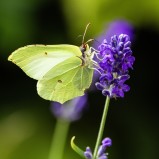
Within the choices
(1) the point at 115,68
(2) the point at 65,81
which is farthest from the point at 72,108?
(1) the point at 115,68

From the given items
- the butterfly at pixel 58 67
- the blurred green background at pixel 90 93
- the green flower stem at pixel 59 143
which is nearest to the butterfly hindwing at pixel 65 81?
the butterfly at pixel 58 67

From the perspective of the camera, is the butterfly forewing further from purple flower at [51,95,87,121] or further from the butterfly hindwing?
purple flower at [51,95,87,121]

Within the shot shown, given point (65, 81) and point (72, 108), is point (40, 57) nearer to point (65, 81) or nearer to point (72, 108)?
point (65, 81)

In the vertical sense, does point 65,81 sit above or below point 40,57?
below

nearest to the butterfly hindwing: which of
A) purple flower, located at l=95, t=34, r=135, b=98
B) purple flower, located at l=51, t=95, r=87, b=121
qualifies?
purple flower, located at l=95, t=34, r=135, b=98

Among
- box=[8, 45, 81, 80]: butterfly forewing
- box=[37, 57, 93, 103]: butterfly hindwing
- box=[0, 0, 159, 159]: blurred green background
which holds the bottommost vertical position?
box=[0, 0, 159, 159]: blurred green background

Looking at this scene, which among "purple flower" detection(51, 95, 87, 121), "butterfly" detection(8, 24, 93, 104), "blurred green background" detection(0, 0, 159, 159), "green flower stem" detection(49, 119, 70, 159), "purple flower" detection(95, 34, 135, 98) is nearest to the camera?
"purple flower" detection(95, 34, 135, 98)
